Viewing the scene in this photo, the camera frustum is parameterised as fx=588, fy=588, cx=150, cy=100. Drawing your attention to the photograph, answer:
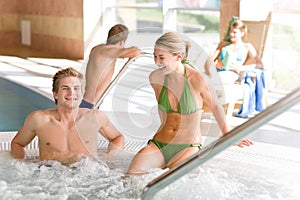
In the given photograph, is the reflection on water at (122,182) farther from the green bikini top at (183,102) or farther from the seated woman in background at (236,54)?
the seated woman in background at (236,54)

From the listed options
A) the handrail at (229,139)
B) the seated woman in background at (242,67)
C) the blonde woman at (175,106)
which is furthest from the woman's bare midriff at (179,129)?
the seated woman in background at (242,67)

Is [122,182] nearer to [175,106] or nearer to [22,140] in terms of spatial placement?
[175,106]

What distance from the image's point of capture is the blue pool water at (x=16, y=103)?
16.1 feet

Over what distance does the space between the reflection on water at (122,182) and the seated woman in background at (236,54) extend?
2778 mm

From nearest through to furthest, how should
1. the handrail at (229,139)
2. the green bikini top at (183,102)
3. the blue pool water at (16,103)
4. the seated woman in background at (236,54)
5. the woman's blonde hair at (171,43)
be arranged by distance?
1. the handrail at (229,139)
2. the woman's blonde hair at (171,43)
3. the green bikini top at (183,102)
4. the blue pool water at (16,103)
5. the seated woman in background at (236,54)

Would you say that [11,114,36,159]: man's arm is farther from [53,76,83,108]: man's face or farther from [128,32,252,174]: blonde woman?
[128,32,252,174]: blonde woman

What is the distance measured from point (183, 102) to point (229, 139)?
1.08 metres

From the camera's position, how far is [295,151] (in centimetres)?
342

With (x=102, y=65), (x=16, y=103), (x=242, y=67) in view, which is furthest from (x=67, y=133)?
(x=242, y=67)

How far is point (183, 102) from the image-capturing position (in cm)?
266

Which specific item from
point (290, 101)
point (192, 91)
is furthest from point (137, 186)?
point (290, 101)

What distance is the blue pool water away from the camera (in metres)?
4.92

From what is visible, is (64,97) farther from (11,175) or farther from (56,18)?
(56,18)

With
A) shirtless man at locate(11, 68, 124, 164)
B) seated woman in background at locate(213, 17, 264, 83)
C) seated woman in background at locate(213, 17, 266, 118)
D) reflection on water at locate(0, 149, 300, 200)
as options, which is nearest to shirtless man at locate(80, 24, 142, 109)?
shirtless man at locate(11, 68, 124, 164)
